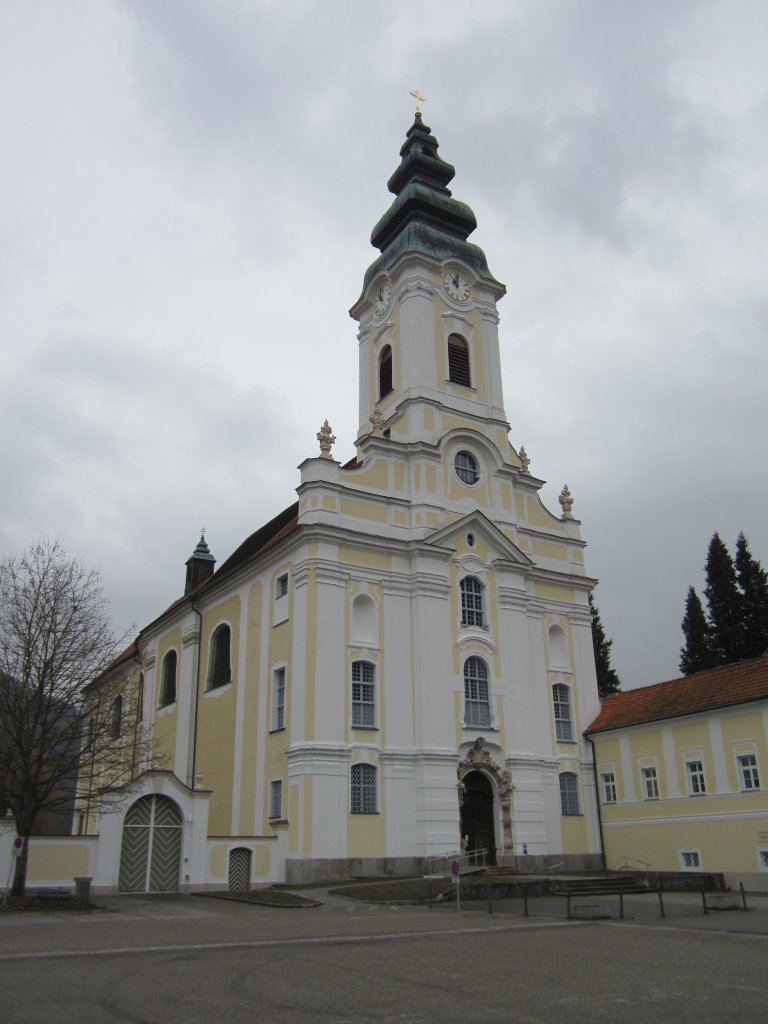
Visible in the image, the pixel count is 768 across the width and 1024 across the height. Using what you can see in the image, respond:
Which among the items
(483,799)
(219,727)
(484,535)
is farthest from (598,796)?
(219,727)

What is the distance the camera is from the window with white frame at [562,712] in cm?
3616

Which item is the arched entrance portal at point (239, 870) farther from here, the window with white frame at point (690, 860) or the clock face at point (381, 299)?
the clock face at point (381, 299)

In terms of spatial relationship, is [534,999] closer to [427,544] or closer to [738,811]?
[738,811]

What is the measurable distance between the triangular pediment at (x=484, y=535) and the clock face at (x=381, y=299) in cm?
1080

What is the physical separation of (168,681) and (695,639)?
2746 cm

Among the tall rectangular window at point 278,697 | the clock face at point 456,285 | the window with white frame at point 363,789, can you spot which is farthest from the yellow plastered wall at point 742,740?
the clock face at point 456,285

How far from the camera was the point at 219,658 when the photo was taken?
38875 millimetres

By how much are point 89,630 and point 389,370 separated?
17748mm

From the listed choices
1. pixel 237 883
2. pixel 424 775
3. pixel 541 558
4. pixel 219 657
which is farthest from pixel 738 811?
pixel 219 657

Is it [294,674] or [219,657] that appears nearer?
[294,674]

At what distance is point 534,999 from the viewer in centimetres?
1017

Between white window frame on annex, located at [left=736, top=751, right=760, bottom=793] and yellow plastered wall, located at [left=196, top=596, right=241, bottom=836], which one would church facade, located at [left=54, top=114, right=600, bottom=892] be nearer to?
yellow plastered wall, located at [left=196, top=596, right=241, bottom=836]

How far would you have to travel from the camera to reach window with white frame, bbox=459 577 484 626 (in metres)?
34.8

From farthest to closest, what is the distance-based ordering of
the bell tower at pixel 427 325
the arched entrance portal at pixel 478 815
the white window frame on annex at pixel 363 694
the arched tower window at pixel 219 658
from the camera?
the arched tower window at pixel 219 658
the bell tower at pixel 427 325
the arched entrance portal at pixel 478 815
the white window frame on annex at pixel 363 694
